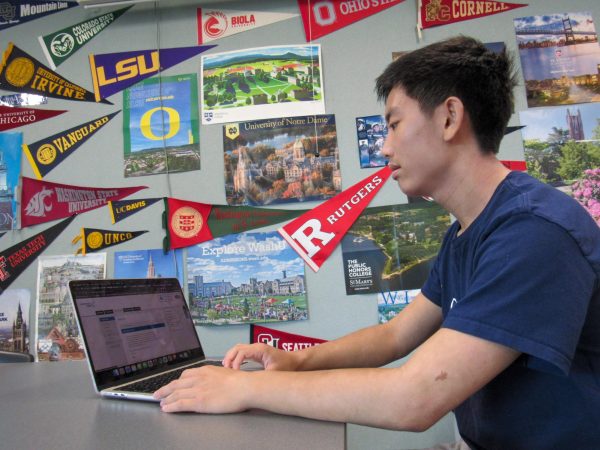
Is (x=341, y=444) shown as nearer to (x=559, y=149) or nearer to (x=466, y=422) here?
(x=466, y=422)

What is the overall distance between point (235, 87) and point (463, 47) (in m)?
0.94

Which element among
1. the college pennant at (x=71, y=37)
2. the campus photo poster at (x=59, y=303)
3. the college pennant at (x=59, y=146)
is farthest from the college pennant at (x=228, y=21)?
the campus photo poster at (x=59, y=303)

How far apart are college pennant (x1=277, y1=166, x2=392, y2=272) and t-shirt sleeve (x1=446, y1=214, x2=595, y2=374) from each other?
0.92 m

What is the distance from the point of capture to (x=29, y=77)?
1626 mm

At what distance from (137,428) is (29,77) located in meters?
1.55

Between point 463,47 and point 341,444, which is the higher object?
point 463,47

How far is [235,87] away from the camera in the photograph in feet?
5.02

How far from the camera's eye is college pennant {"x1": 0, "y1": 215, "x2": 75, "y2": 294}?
1.55 meters

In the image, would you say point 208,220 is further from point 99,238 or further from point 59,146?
point 59,146

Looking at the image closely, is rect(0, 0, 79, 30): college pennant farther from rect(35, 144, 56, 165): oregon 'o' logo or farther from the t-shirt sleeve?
the t-shirt sleeve

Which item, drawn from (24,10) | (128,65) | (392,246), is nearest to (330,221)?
(392,246)

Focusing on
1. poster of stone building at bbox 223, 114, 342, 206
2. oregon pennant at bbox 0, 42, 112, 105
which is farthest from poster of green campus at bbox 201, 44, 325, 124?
oregon pennant at bbox 0, 42, 112, 105

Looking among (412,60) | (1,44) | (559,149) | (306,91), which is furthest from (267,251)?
(1,44)

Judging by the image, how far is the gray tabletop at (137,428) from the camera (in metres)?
0.47
